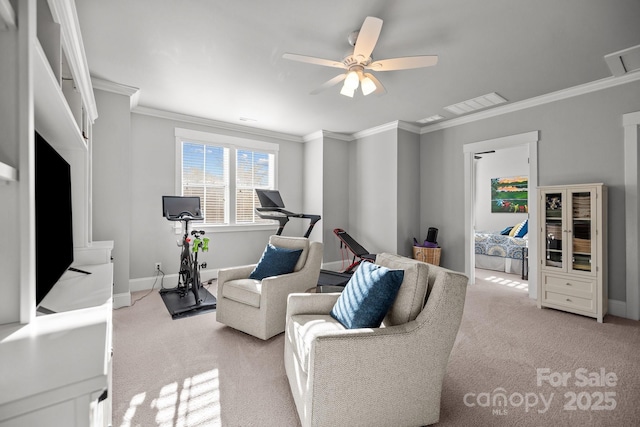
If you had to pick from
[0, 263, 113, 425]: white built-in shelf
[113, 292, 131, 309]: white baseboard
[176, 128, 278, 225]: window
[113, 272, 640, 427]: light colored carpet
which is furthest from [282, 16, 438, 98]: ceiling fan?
[113, 292, 131, 309]: white baseboard

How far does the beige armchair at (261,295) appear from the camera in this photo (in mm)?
2557

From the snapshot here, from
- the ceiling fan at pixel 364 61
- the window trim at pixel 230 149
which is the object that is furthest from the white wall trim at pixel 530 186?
the window trim at pixel 230 149

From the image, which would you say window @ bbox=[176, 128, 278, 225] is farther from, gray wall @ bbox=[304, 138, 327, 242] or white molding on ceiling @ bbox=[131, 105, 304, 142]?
gray wall @ bbox=[304, 138, 327, 242]

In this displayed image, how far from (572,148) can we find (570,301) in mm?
1823

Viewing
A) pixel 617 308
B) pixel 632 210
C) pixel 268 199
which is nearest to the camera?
pixel 632 210

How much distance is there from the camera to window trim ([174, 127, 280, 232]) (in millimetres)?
4465

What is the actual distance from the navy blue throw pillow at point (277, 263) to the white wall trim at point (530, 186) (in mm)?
2995

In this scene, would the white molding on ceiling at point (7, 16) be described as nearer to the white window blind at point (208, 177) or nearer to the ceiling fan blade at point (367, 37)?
the ceiling fan blade at point (367, 37)

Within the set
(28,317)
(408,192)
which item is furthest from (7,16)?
(408,192)

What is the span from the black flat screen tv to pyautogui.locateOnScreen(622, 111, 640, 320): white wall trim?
16.0ft

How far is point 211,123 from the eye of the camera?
4723 mm

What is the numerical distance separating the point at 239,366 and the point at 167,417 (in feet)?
1.90

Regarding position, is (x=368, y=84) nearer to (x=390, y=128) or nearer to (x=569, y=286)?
(x=390, y=128)

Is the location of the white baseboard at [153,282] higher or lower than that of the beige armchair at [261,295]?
lower
